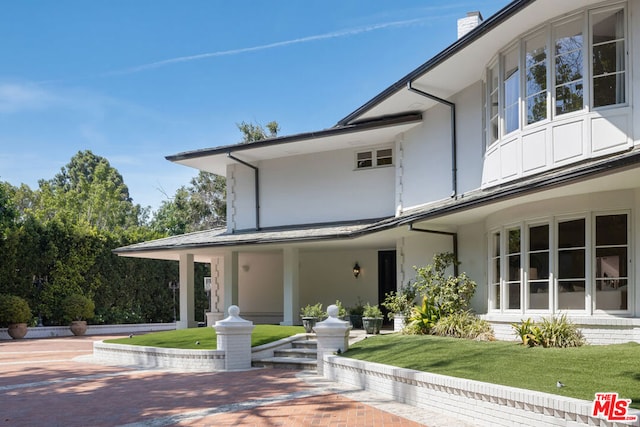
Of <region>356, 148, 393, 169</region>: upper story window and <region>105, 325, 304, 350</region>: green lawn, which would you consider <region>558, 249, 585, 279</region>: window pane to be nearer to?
<region>105, 325, 304, 350</region>: green lawn

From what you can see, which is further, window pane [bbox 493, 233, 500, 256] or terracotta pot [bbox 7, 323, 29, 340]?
terracotta pot [bbox 7, 323, 29, 340]

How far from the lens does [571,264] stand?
36.6ft

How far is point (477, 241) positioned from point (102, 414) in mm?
9291

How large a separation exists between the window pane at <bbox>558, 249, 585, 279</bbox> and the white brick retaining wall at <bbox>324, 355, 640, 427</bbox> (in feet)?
12.7

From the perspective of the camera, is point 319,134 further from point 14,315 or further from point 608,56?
point 14,315

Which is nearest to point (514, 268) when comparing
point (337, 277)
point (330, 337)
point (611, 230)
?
point (611, 230)

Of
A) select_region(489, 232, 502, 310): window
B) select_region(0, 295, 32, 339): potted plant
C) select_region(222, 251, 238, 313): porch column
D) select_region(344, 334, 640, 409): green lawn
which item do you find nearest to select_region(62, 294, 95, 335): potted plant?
select_region(0, 295, 32, 339): potted plant

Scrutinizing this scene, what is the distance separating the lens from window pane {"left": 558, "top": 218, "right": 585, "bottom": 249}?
11.1 m

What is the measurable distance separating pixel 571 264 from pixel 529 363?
10.5ft

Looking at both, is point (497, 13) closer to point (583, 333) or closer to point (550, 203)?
point (550, 203)

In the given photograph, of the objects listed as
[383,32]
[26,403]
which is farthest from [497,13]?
[383,32]

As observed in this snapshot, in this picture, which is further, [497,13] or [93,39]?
[93,39]

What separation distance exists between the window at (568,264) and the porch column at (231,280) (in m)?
10.4

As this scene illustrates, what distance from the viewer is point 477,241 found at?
14656 millimetres
